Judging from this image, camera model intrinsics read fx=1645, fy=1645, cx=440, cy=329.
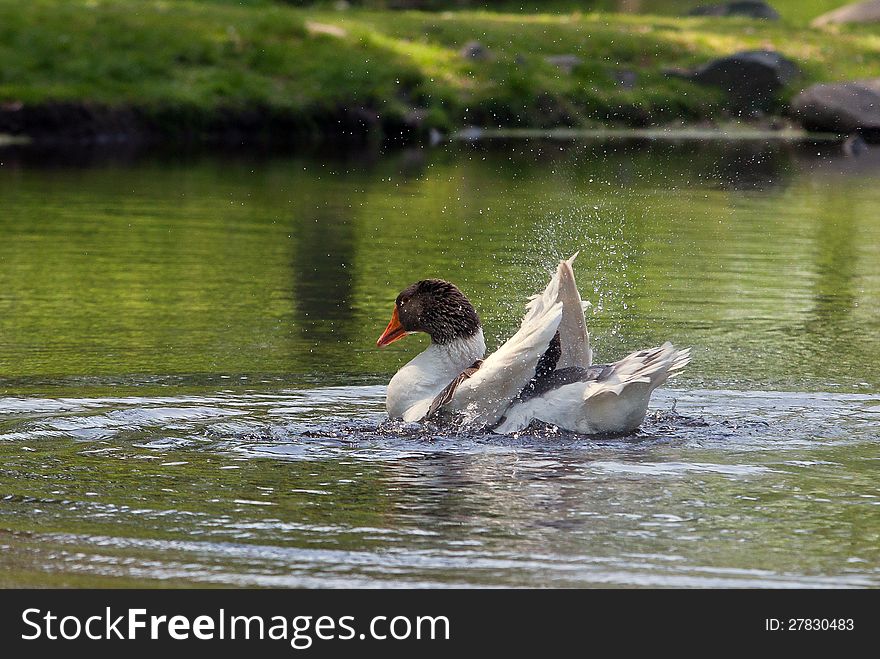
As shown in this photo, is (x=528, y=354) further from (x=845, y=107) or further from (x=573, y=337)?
(x=845, y=107)

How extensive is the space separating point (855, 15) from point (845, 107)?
17.1 meters

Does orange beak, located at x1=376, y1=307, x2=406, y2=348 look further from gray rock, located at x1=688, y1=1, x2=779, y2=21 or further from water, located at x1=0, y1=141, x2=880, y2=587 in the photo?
gray rock, located at x1=688, y1=1, x2=779, y2=21

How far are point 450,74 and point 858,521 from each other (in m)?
37.6

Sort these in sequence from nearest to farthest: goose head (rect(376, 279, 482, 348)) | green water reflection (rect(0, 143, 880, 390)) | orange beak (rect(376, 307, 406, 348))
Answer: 1. goose head (rect(376, 279, 482, 348))
2. orange beak (rect(376, 307, 406, 348))
3. green water reflection (rect(0, 143, 880, 390))

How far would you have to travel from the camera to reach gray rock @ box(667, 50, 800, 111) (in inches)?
1806

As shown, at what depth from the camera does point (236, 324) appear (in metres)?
15.3

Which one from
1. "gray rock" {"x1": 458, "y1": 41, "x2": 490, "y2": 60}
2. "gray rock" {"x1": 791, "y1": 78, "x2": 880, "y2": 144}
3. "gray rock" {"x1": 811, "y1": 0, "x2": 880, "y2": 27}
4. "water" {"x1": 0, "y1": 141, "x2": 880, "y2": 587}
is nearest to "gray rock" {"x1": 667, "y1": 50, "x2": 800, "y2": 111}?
"gray rock" {"x1": 791, "y1": 78, "x2": 880, "y2": 144}

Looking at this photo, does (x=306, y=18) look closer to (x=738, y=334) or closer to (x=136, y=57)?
(x=136, y=57)

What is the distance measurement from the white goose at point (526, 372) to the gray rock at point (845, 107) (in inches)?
1323

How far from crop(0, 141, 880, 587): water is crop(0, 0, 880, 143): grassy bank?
1549 cm

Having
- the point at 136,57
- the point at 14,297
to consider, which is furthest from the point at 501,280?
the point at 136,57

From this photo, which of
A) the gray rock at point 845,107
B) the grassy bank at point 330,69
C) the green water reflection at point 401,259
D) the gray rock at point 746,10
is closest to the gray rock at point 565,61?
the grassy bank at point 330,69
